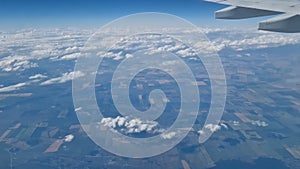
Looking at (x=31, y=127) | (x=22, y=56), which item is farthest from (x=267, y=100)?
(x=22, y=56)

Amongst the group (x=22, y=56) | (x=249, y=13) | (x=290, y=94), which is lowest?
(x=290, y=94)

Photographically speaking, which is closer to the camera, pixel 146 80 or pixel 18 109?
pixel 18 109

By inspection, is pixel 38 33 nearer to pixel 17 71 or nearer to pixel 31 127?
pixel 17 71

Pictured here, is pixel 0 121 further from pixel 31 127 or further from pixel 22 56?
pixel 22 56

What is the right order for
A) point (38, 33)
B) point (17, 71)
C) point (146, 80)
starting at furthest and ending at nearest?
point (38, 33) → point (17, 71) → point (146, 80)

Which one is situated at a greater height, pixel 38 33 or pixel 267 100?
pixel 38 33

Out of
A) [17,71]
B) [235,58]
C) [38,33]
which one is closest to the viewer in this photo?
[17,71]
